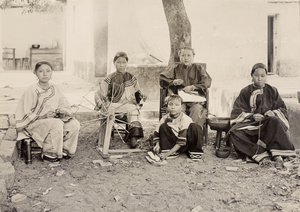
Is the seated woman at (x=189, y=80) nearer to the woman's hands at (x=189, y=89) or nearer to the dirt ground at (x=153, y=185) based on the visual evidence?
the woman's hands at (x=189, y=89)

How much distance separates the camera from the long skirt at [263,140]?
18.4 feet

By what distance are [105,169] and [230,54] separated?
376 inches

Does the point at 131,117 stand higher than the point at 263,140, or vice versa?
the point at 131,117

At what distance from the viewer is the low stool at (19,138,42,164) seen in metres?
5.57

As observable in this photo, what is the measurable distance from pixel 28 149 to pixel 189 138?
1962 mm

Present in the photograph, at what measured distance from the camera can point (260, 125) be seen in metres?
5.81

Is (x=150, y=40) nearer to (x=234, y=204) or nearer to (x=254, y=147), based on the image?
(x=254, y=147)

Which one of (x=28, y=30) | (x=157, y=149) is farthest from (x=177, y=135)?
(x=28, y=30)

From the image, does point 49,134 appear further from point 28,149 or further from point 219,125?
point 219,125

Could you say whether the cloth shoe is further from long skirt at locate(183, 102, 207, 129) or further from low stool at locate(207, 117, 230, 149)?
low stool at locate(207, 117, 230, 149)

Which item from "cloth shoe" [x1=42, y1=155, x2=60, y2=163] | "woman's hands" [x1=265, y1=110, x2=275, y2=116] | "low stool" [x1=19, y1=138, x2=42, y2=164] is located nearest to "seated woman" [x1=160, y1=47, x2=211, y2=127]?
"woman's hands" [x1=265, y1=110, x2=275, y2=116]

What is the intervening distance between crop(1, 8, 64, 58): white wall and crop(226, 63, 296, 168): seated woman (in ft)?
62.0

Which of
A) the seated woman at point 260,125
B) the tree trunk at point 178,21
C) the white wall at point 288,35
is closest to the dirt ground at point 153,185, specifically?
the seated woman at point 260,125

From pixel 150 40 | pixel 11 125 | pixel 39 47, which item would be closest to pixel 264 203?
pixel 11 125
